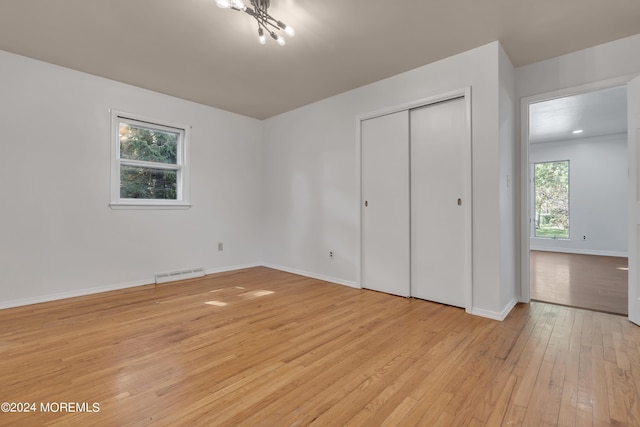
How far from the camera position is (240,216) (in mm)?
5051

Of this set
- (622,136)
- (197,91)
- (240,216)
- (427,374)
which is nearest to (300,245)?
(240,216)

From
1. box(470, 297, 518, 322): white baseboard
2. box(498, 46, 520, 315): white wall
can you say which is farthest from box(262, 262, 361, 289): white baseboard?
box(498, 46, 520, 315): white wall

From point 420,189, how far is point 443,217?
0.39 metres

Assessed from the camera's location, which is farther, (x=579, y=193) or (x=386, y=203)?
(x=579, y=193)

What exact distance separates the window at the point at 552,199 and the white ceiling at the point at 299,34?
5336 millimetres

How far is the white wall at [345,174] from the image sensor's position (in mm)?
2787

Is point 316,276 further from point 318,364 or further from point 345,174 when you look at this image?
point 318,364

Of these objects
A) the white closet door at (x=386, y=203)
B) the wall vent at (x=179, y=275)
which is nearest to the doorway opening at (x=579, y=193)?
the white closet door at (x=386, y=203)

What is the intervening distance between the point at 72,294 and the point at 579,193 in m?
9.37

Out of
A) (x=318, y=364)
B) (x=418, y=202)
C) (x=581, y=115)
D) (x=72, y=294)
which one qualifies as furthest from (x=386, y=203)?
(x=581, y=115)

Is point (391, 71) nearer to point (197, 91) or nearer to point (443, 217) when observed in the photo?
point (443, 217)

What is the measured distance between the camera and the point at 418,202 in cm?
332

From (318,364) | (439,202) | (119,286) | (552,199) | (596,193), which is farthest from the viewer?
(552,199)

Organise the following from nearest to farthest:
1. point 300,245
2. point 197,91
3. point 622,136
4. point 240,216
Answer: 1. point 197,91
2. point 300,245
3. point 240,216
4. point 622,136
